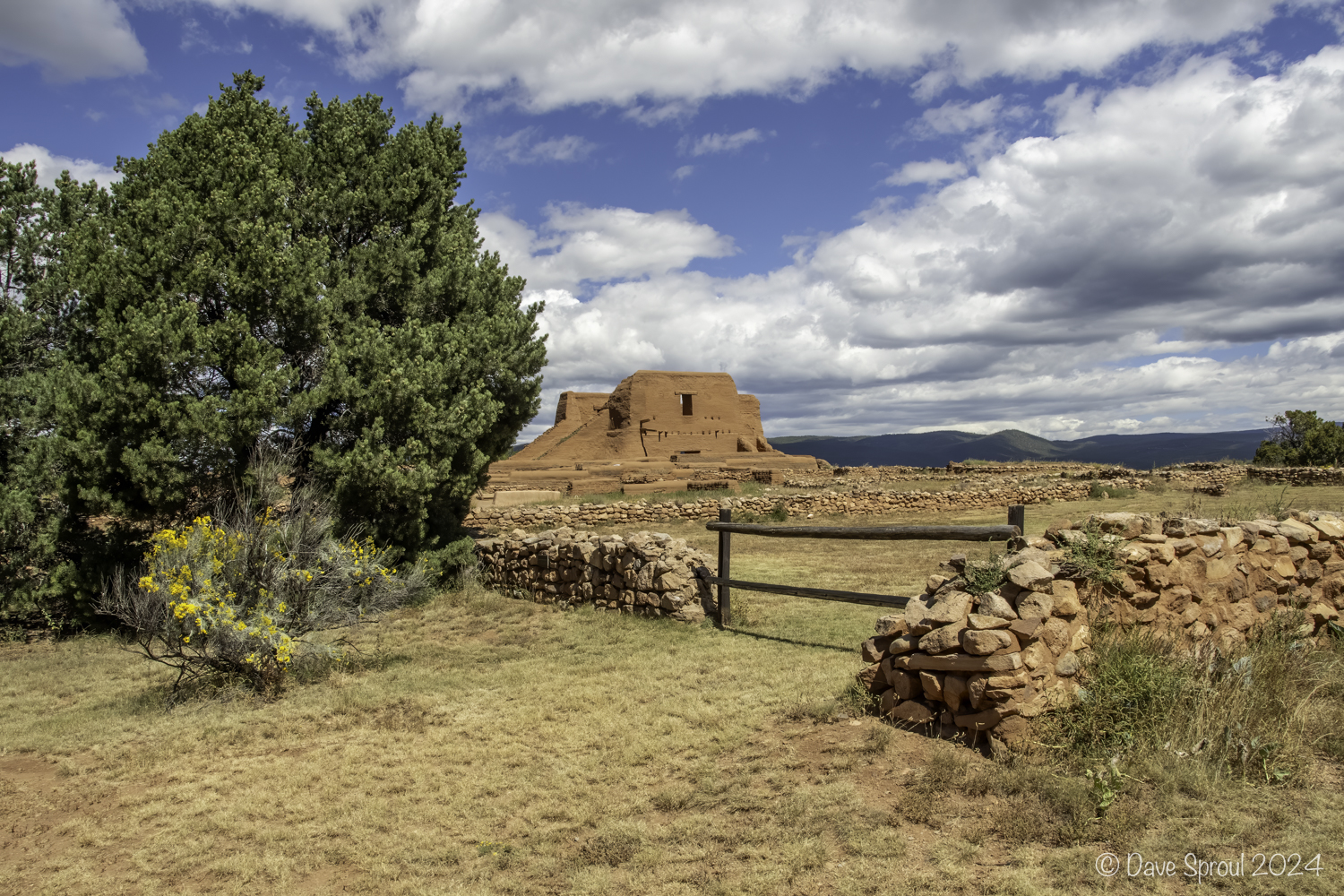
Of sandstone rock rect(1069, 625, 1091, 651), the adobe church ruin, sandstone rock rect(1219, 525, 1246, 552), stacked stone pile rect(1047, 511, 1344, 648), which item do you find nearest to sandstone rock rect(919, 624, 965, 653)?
sandstone rock rect(1069, 625, 1091, 651)

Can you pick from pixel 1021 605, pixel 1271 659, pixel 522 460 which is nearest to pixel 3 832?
pixel 1021 605

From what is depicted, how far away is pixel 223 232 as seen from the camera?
421 inches

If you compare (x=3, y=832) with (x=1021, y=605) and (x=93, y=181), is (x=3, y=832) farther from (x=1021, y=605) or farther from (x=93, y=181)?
(x=93, y=181)

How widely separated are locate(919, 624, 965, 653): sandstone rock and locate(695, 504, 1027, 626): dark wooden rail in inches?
37.7

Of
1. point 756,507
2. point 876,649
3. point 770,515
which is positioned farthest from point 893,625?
point 756,507

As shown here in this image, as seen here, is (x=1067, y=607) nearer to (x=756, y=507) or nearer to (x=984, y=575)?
(x=984, y=575)

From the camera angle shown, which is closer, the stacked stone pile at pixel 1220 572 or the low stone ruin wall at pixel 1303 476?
the stacked stone pile at pixel 1220 572

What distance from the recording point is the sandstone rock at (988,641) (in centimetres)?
462

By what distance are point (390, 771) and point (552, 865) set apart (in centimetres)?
193

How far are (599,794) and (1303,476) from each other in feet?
101

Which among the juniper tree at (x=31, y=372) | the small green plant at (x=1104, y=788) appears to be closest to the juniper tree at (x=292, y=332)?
the juniper tree at (x=31, y=372)

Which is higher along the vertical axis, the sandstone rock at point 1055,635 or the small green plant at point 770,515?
the sandstone rock at point 1055,635

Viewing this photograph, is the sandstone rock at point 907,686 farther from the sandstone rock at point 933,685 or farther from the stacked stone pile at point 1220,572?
the stacked stone pile at point 1220,572

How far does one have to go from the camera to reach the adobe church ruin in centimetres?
3481
